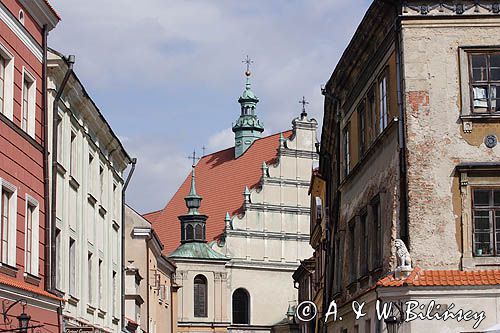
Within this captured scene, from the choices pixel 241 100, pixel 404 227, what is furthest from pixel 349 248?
pixel 241 100

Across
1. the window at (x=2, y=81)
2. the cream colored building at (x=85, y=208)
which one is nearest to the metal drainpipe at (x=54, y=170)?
the cream colored building at (x=85, y=208)

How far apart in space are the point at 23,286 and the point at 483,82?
8433 mm

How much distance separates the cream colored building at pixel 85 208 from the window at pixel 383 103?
6.22 metres

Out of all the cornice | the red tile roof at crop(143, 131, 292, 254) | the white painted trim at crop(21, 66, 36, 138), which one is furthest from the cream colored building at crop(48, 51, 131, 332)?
the red tile roof at crop(143, 131, 292, 254)

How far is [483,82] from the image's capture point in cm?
1941

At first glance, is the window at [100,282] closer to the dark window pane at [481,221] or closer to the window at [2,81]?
the window at [2,81]

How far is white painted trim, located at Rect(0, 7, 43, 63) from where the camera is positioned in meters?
18.6

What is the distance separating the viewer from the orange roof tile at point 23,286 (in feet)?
57.3

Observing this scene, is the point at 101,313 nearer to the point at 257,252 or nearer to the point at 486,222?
the point at 486,222

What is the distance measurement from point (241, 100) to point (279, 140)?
41.8 ft

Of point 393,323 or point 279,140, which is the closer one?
point 393,323

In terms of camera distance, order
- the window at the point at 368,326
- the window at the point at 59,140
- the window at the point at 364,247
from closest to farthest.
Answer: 1. the window at the point at 368,326
2. the window at the point at 364,247
3. the window at the point at 59,140

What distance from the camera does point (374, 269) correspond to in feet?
70.1

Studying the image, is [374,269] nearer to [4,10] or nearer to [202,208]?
[4,10]
